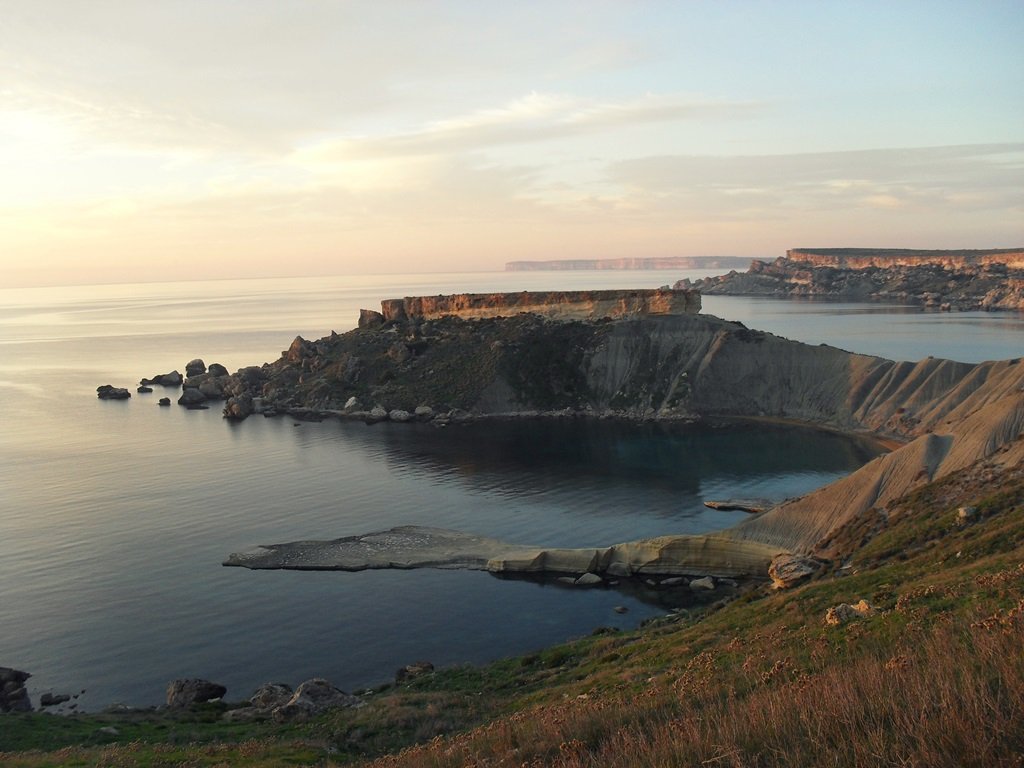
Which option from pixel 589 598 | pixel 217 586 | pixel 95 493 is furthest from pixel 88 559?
pixel 589 598

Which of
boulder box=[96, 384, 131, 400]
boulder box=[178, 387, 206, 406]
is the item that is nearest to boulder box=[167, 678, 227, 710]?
boulder box=[178, 387, 206, 406]

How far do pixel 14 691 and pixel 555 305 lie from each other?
88.7 meters

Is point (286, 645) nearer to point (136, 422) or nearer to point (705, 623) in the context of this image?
point (705, 623)

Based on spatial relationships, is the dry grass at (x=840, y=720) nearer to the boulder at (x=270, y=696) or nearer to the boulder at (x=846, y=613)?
the boulder at (x=846, y=613)

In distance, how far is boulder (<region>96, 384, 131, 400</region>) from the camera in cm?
11231

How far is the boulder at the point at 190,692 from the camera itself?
29.6 metres

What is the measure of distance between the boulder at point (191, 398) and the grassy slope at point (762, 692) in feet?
282

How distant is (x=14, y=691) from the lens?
31172mm

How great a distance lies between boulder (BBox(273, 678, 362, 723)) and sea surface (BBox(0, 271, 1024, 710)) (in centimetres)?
466

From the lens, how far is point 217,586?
42281mm

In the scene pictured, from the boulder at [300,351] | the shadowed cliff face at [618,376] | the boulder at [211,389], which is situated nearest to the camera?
the shadowed cliff face at [618,376]

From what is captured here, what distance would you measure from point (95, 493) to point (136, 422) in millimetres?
34995

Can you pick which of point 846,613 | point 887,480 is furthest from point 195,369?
point 846,613

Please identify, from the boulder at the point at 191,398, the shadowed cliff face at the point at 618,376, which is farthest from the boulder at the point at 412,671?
the boulder at the point at 191,398
